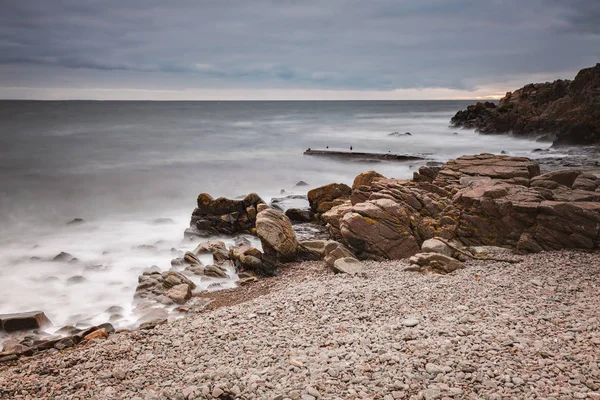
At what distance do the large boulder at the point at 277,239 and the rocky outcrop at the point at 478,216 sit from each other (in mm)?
1717

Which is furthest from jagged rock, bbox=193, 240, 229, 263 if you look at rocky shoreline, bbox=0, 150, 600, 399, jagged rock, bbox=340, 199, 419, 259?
jagged rock, bbox=340, 199, 419, 259

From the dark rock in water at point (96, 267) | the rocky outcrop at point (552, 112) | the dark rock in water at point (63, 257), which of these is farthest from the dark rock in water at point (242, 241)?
the rocky outcrop at point (552, 112)

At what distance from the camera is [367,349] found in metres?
6.43

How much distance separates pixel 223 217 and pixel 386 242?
7236 millimetres

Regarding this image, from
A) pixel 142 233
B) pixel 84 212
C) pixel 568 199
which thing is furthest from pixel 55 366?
pixel 84 212

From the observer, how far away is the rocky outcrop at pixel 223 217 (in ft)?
55.2

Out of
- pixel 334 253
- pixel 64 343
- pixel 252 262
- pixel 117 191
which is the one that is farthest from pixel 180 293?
pixel 117 191

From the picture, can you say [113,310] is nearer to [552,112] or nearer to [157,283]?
[157,283]

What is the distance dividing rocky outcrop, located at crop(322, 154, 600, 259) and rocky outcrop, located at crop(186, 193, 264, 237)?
11.4ft

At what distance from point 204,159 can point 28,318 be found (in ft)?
96.6

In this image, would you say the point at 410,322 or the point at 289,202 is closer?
the point at 410,322

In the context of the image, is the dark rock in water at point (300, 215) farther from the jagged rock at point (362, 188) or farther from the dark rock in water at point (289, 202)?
the jagged rock at point (362, 188)

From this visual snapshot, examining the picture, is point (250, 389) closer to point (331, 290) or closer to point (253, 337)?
point (253, 337)

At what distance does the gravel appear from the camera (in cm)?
550
